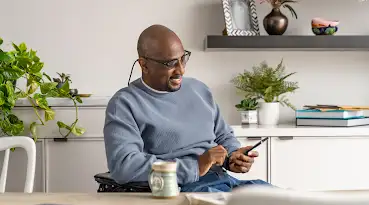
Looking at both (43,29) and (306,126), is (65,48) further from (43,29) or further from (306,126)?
(306,126)

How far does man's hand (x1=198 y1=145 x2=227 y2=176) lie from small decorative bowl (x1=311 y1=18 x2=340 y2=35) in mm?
1646

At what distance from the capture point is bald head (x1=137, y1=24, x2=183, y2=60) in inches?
86.6

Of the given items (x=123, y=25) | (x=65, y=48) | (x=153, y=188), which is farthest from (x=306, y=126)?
(x=153, y=188)

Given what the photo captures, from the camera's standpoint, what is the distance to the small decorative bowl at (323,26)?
342 cm

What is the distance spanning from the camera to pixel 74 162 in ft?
10.4

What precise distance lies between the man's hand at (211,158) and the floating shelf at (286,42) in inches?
56.2

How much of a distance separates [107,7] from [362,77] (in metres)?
1.52

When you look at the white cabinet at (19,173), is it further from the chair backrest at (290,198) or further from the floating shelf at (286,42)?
the chair backrest at (290,198)

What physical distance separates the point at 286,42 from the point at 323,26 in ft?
0.75

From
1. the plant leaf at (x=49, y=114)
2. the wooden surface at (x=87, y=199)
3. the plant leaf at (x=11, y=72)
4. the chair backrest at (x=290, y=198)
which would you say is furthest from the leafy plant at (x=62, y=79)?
the chair backrest at (x=290, y=198)

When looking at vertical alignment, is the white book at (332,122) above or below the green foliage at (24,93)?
below

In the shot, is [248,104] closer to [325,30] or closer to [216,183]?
[325,30]

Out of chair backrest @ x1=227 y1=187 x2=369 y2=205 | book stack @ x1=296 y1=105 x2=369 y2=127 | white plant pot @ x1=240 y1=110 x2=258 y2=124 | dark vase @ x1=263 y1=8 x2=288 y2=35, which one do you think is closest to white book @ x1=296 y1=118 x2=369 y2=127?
book stack @ x1=296 y1=105 x2=369 y2=127

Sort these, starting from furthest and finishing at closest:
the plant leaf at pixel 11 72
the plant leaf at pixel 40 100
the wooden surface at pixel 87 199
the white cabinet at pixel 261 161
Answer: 1. the white cabinet at pixel 261 161
2. the plant leaf at pixel 40 100
3. the plant leaf at pixel 11 72
4. the wooden surface at pixel 87 199
